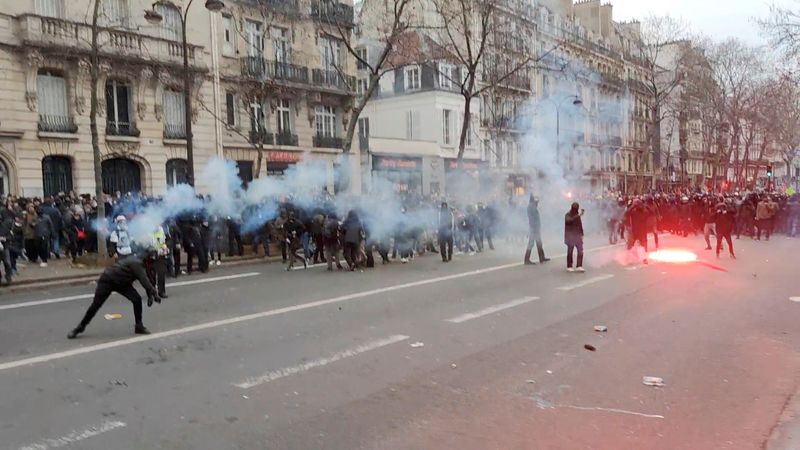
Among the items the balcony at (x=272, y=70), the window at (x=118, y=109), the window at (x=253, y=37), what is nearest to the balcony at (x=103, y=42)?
the window at (x=118, y=109)

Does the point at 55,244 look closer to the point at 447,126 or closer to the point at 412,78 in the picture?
the point at 447,126

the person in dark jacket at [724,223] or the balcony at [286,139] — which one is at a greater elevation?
the balcony at [286,139]

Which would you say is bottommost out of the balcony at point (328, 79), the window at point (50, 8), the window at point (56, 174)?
the window at point (56, 174)

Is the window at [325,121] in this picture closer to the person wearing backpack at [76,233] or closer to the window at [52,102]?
the window at [52,102]

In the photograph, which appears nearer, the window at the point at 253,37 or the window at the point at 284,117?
the window at the point at 253,37

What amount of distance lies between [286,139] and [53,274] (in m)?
14.8

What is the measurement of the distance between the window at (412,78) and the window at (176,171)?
17082 mm

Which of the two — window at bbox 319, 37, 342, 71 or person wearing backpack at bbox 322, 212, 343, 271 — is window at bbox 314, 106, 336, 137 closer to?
window at bbox 319, 37, 342, 71

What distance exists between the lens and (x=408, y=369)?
617 centimetres

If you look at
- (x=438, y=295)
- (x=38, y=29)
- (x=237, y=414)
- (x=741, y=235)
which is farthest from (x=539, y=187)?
(x=237, y=414)

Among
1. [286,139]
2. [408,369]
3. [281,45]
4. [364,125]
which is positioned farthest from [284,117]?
[408,369]

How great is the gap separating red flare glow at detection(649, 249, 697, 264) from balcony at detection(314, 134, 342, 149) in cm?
1605

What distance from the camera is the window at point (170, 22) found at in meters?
23.4

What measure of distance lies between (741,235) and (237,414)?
23.7 meters
